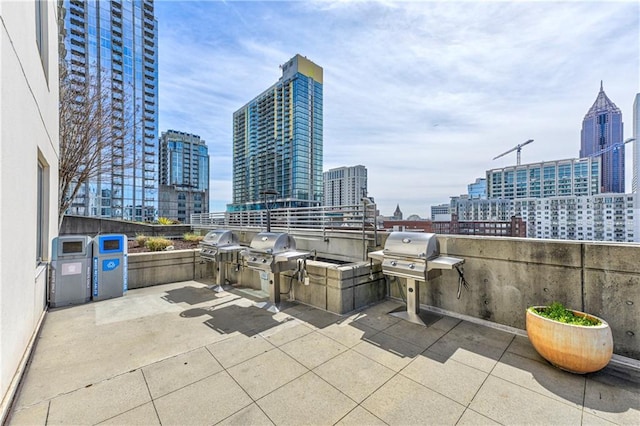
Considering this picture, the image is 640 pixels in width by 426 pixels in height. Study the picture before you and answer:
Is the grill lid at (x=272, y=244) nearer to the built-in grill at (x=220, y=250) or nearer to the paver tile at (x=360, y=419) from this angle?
the built-in grill at (x=220, y=250)

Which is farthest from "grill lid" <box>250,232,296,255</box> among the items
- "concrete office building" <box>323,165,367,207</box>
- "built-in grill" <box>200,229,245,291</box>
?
"concrete office building" <box>323,165,367,207</box>

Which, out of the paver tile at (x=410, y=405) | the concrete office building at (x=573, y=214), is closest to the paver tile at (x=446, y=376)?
the paver tile at (x=410, y=405)

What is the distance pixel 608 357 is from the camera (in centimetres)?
258

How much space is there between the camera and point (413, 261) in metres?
3.85

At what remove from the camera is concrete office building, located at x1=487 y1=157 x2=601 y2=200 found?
92.5 feet

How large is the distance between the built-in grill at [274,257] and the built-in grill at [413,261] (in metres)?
1.49

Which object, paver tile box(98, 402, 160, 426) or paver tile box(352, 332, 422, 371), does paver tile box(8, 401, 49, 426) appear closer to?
paver tile box(98, 402, 160, 426)

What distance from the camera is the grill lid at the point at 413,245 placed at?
382 centimetres

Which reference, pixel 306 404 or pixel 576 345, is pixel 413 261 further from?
pixel 306 404

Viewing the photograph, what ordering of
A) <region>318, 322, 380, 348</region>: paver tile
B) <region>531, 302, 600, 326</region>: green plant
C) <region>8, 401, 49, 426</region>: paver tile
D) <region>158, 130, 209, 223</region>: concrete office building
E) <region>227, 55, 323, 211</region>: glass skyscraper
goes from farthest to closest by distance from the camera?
<region>158, 130, 209, 223</region>: concrete office building < <region>227, 55, 323, 211</region>: glass skyscraper < <region>318, 322, 380, 348</region>: paver tile < <region>531, 302, 600, 326</region>: green plant < <region>8, 401, 49, 426</region>: paver tile

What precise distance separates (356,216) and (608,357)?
421 centimetres

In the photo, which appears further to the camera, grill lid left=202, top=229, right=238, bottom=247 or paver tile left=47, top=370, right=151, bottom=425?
grill lid left=202, top=229, right=238, bottom=247

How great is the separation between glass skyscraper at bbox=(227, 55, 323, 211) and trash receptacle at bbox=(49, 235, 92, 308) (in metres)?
37.6

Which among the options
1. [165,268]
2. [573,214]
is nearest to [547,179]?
[573,214]
